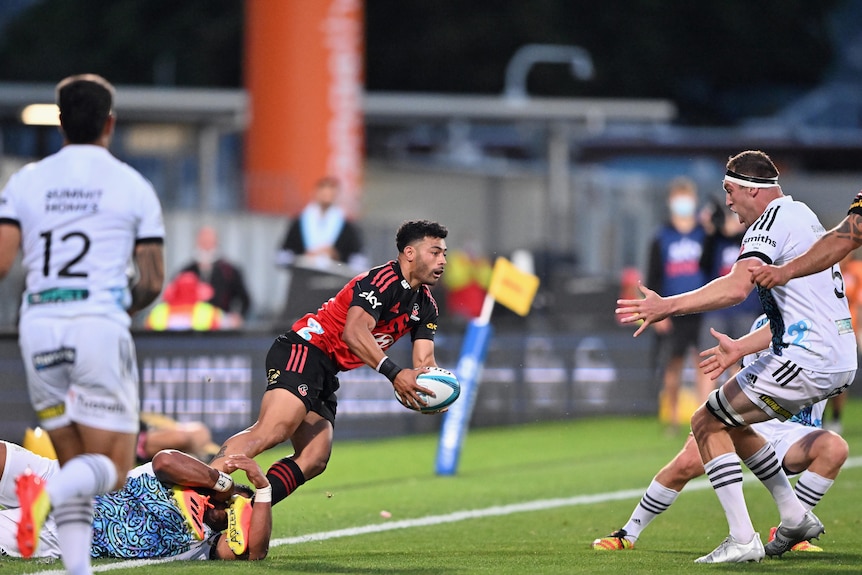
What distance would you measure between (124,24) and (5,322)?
125 ft

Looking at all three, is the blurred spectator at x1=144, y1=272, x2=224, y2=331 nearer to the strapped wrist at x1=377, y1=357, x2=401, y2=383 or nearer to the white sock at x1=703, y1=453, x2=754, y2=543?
the strapped wrist at x1=377, y1=357, x2=401, y2=383

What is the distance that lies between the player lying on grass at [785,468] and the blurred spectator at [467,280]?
15.4 metres

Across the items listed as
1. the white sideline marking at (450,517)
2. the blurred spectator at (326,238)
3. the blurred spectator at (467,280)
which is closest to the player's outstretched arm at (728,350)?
the white sideline marking at (450,517)

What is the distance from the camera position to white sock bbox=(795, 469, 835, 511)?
9508mm

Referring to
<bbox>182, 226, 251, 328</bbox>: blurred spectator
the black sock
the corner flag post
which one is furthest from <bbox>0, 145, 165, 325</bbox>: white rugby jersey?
<bbox>182, 226, 251, 328</bbox>: blurred spectator

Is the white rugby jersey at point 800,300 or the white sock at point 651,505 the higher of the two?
the white rugby jersey at point 800,300

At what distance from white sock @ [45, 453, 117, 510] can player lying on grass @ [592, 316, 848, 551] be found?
3560 mm

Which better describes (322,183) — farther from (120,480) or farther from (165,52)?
(165,52)

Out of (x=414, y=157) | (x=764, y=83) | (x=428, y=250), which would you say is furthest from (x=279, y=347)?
(x=764, y=83)

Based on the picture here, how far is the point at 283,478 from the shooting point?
29.6 feet

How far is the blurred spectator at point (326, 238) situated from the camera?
684 inches

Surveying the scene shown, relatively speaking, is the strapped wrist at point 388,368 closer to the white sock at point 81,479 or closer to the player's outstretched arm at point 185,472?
the player's outstretched arm at point 185,472

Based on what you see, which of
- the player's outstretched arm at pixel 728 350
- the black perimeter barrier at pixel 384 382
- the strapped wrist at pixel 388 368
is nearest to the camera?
the player's outstretched arm at pixel 728 350

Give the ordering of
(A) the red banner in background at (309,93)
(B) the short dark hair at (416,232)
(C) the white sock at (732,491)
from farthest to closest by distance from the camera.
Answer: (A) the red banner in background at (309,93), (B) the short dark hair at (416,232), (C) the white sock at (732,491)
